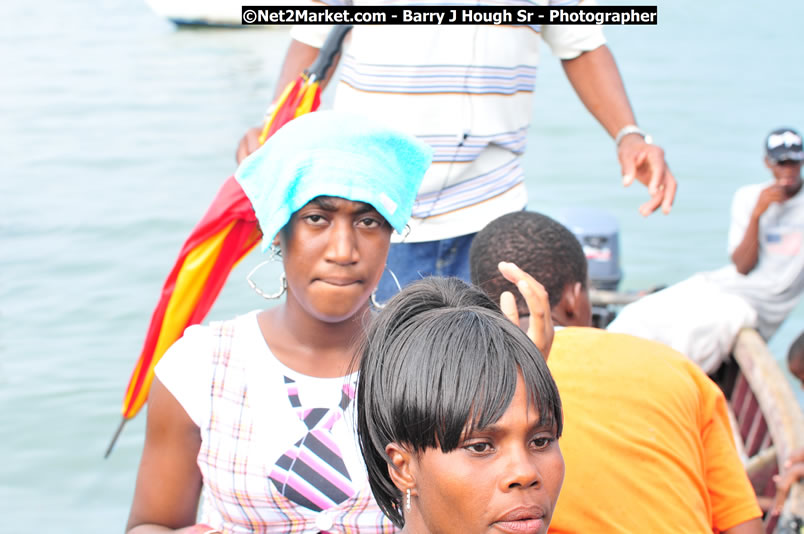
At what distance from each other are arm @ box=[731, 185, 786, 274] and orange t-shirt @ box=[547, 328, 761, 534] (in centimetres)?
316

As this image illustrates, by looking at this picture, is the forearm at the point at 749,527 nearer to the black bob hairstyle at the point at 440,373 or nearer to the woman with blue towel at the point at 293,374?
the woman with blue towel at the point at 293,374

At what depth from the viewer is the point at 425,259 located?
9.32 feet

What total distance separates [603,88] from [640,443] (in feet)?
4.13

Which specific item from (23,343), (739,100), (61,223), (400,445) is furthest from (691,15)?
(400,445)

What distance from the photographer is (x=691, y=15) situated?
2028cm

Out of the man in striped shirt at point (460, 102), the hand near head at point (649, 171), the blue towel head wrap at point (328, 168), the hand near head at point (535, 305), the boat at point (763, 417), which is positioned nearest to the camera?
the hand near head at point (535, 305)

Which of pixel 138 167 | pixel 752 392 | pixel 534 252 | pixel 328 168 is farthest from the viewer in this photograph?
pixel 138 167

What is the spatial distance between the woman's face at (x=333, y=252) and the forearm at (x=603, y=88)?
1.14 m

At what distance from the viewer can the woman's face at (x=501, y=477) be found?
135 centimetres

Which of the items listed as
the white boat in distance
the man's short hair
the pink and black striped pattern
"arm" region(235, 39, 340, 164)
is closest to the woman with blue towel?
the pink and black striped pattern

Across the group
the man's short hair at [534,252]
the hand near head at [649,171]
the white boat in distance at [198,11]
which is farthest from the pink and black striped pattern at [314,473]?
the white boat in distance at [198,11]

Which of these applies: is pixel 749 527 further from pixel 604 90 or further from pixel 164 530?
pixel 604 90

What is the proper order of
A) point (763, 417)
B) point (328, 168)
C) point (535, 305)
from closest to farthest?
point (535, 305), point (328, 168), point (763, 417)

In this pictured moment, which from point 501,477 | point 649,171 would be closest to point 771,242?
point 649,171
